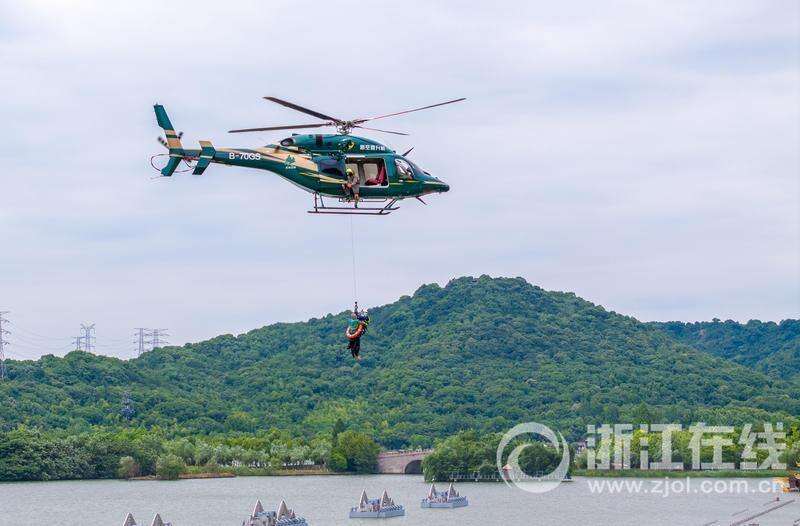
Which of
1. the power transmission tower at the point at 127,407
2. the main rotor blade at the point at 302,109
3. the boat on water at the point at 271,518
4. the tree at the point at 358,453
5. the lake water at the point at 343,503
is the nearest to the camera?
the main rotor blade at the point at 302,109

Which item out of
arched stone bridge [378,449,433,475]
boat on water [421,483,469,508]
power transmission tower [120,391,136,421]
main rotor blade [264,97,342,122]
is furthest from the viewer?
power transmission tower [120,391,136,421]

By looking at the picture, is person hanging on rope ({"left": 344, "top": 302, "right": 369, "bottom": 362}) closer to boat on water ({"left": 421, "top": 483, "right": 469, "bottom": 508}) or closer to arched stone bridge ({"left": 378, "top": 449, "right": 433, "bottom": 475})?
boat on water ({"left": 421, "top": 483, "right": 469, "bottom": 508})

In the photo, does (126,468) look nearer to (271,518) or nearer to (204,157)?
(271,518)

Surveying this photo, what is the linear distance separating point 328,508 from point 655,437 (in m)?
55.4

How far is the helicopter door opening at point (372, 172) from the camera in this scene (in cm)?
5925

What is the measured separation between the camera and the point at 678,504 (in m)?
125

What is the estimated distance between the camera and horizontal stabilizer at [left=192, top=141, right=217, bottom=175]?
5875 centimetres

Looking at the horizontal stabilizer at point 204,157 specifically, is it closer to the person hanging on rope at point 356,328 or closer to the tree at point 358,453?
the person hanging on rope at point 356,328

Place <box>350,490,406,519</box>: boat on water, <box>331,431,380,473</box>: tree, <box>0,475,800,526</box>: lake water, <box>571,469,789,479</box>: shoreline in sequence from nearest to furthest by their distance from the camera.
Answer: <box>350,490,406,519</box>: boat on water < <box>0,475,800,526</box>: lake water < <box>571,469,789,479</box>: shoreline < <box>331,431,380,473</box>: tree

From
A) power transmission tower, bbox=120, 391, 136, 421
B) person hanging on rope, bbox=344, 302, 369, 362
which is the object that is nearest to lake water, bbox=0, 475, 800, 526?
power transmission tower, bbox=120, 391, 136, 421

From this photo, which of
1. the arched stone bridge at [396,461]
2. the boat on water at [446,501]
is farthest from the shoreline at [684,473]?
the boat on water at [446,501]

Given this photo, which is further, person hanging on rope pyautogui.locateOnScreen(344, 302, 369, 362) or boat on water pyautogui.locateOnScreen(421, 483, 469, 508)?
boat on water pyautogui.locateOnScreen(421, 483, 469, 508)

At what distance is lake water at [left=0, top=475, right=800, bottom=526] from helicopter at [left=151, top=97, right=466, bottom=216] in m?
53.0

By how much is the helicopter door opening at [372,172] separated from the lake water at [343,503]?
53.8m
